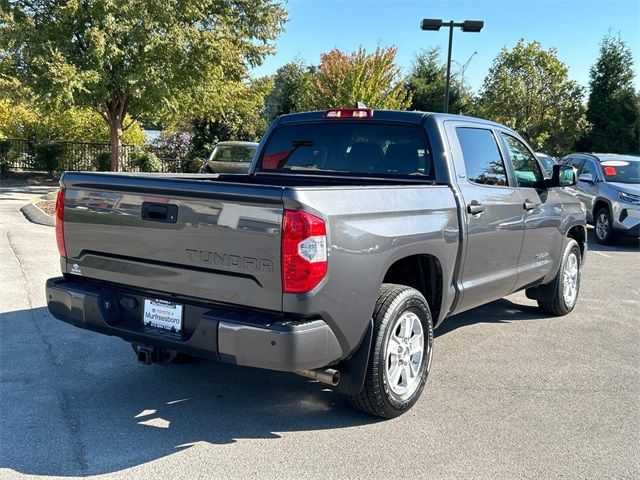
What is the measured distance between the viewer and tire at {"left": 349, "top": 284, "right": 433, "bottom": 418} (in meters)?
3.57

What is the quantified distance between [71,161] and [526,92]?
1911 centimetres

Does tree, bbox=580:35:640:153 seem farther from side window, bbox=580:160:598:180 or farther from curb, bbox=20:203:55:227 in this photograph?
curb, bbox=20:203:55:227

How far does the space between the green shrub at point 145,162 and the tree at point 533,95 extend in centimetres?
1486

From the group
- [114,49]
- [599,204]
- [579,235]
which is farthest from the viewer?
[114,49]

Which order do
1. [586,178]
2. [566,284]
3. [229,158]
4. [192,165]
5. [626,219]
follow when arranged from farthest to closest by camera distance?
[192,165] → [229,158] → [586,178] → [626,219] → [566,284]

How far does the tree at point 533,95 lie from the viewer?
26.1 m

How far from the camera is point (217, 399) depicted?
13.5 ft

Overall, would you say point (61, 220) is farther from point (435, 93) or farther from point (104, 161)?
point (435, 93)

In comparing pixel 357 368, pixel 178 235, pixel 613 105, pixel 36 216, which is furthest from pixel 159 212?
pixel 613 105

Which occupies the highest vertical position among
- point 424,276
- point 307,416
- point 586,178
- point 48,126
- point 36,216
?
point 48,126

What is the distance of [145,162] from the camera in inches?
857

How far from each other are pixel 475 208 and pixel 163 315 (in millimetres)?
2373

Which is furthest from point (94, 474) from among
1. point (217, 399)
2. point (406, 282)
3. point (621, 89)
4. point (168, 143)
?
point (621, 89)

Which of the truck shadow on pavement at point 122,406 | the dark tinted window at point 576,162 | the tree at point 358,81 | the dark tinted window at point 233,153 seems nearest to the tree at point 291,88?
the tree at point 358,81
